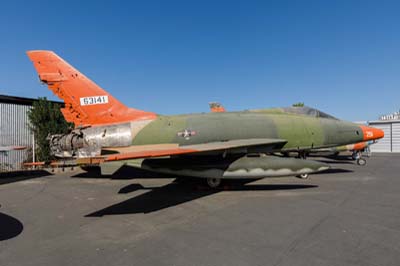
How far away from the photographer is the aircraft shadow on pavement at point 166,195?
5.08 m

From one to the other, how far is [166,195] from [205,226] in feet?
8.48

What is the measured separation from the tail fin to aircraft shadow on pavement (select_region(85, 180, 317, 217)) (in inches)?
116

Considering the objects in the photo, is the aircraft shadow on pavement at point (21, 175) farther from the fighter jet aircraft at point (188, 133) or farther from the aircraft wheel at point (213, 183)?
the aircraft wheel at point (213, 183)

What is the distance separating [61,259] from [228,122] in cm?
609

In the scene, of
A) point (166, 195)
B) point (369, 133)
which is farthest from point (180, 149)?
point (369, 133)

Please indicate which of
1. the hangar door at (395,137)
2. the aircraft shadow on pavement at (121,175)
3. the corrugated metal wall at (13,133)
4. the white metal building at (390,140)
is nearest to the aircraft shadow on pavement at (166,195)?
the aircraft shadow on pavement at (121,175)

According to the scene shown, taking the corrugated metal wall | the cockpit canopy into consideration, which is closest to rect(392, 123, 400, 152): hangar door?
the cockpit canopy

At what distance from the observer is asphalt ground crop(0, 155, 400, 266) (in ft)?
9.62

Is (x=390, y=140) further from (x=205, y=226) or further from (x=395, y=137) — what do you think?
(x=205, y=226)

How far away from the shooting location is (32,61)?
8555mm

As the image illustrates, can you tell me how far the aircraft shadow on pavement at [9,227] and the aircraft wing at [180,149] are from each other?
162 centimetres

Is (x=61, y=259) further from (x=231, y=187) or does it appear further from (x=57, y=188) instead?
(x=57, y=188)

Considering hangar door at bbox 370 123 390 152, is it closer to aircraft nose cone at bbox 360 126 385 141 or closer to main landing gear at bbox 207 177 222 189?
aircraft nose cone at bbox 360 126 385 141

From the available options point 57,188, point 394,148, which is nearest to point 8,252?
point 57,188
